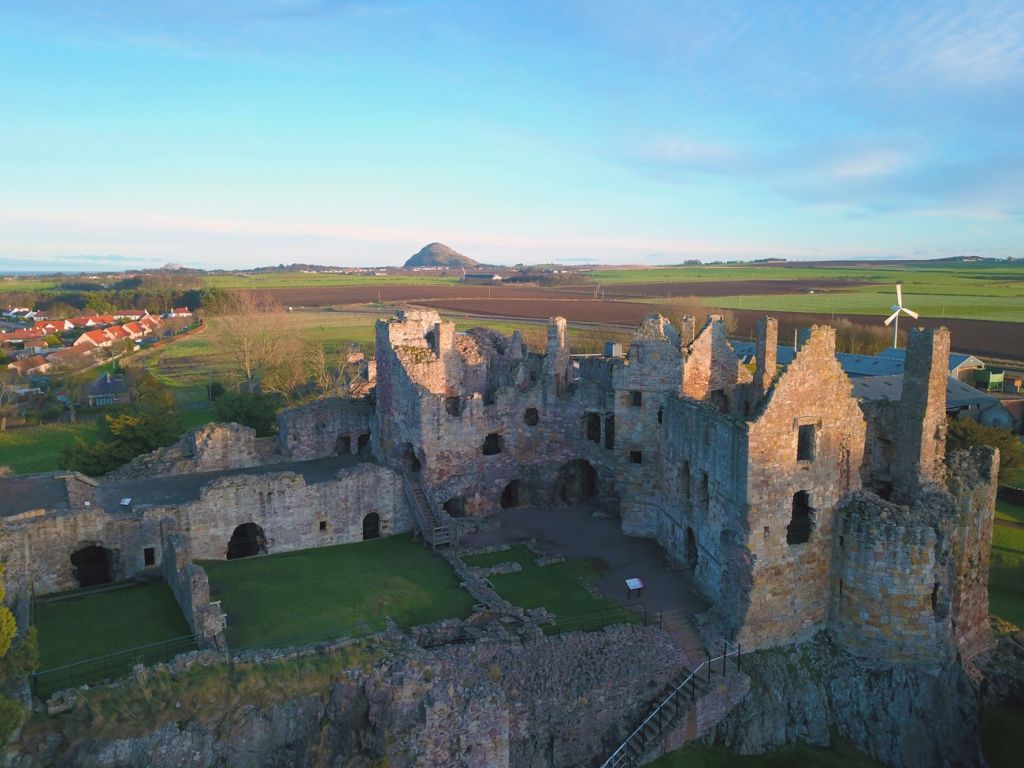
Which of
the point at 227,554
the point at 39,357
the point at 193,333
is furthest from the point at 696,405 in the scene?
the point at 193,333

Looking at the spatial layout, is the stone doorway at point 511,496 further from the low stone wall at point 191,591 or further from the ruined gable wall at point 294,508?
the low stone wall at point 191,591

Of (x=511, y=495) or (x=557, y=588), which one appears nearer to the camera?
(x=557, y=588)

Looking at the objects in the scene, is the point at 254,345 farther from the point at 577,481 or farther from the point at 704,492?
the point at 704,492

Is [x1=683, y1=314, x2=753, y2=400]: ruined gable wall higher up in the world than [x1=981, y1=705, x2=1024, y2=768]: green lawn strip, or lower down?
higher up

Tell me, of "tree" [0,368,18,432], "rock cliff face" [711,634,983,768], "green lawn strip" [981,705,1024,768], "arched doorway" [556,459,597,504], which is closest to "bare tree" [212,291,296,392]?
"tree" [0,368,18,432]

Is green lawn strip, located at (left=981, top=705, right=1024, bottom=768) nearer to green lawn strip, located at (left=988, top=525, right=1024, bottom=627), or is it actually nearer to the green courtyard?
green lawn strip, located at (left=988, top=525, right=1024, bottom=627)

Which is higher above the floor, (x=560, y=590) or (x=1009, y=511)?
(x=560, y=590)

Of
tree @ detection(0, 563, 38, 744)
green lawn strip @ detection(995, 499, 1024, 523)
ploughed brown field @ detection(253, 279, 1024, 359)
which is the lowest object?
green lawn strip @ detection(995, 499, 1024, 523)

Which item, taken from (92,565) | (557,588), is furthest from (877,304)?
(92,565)
